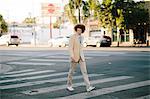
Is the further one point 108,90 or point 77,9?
point 77,9

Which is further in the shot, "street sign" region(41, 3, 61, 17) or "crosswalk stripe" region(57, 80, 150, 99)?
"street sign" region(41, 3, 61, 17)

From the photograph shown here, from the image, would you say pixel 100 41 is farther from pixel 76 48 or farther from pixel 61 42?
pixel 76 48

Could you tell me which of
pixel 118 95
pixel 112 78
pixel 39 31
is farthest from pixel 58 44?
pixel 118 95

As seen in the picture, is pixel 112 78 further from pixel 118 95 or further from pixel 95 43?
pixel 95 43

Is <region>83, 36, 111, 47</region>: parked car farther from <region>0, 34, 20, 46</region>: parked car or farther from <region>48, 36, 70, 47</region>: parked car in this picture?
<region>0, 34, 20, 46</region>: parked car

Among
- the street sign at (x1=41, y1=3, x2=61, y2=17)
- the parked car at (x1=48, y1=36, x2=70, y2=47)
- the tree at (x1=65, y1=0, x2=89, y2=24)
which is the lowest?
the parked car at (x1=48, y1=36, x2=70, y2=47)

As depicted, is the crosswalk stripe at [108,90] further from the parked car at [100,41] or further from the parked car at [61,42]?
the parked car at [61,42]

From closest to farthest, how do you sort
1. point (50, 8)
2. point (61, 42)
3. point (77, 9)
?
1. point (61, 42)
2. point (77, 9)
3. point (50, 8)

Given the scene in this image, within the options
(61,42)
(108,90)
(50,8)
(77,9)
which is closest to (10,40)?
(61,42)

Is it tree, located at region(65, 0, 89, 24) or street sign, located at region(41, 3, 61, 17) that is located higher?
street sign, located at region(41, 3, 61, 17)

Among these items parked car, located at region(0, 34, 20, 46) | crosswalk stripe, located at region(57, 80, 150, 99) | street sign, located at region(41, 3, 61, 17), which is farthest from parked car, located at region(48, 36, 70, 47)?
crosswalk stripe, located at region(57, 80, 150, 99)

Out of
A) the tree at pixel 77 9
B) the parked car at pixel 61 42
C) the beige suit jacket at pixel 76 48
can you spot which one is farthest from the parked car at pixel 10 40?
the beige suit jacket at pixel 76 48

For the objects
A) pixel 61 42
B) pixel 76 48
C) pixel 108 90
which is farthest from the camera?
pixel 61 42

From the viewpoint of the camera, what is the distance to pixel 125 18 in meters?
38.8
